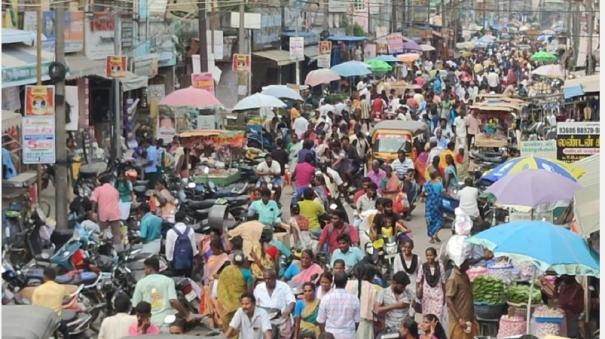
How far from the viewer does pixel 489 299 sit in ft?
39.4

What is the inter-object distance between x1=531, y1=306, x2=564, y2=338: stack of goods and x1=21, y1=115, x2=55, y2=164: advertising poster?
743 centimetres

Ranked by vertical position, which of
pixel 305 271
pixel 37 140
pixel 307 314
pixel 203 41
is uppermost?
pixel 203 41

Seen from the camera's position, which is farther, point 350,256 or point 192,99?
point 192,99

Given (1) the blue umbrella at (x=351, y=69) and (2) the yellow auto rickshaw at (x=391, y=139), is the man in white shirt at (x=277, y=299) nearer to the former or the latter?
(2) the yellow auto rickshaw at (x=391, y=139)

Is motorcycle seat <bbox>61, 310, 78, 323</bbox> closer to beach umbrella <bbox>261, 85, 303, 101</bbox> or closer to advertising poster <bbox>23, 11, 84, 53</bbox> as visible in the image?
advertising poster <bbox>23, 11, 84, 53</bbox>

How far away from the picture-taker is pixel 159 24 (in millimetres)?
31516

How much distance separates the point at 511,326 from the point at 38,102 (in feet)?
25.4

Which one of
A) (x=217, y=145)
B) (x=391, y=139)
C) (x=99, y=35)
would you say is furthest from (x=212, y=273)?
(x=99, y=35)

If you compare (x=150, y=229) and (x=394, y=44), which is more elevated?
(x=394, y=44)

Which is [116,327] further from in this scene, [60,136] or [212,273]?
[60,136]

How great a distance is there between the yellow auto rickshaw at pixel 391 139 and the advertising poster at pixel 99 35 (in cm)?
596

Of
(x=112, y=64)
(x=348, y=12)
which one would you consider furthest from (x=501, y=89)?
(x=112, y=64)

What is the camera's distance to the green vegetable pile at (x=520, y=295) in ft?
38.5

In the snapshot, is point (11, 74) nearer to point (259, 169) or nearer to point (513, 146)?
point (259, 169)
